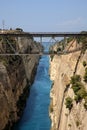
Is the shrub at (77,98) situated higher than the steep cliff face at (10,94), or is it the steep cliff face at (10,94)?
the shrub at (77,98)

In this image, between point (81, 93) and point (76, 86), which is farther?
point (76, 86)

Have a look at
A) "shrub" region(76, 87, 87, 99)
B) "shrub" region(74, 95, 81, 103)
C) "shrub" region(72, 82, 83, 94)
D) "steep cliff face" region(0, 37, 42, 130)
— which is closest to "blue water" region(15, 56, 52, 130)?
"steep cliff face" region(0, 37, 42, 130)

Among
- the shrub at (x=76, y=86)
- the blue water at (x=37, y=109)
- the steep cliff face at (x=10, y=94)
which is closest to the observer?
the shrub at (x=76, y=86)

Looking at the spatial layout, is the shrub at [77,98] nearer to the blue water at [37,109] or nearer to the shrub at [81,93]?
the shrub at [81,93]

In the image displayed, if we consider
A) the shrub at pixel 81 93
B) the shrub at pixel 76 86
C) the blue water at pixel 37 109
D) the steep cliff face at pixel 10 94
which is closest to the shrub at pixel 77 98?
the shrub at pixel 81 93

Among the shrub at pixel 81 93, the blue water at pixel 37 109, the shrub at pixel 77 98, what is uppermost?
the shrub at pixel 81 93

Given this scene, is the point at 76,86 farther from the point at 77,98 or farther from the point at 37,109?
the point at 37,109

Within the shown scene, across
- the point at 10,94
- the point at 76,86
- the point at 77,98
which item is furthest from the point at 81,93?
the point at 10,94

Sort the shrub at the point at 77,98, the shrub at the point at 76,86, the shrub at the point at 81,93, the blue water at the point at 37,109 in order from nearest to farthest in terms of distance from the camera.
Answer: the shrub at the point at 81,93 < the shrub at the point at 77,98 < the shrub at the point at 76,86 < the blue water at the point at 37,109
